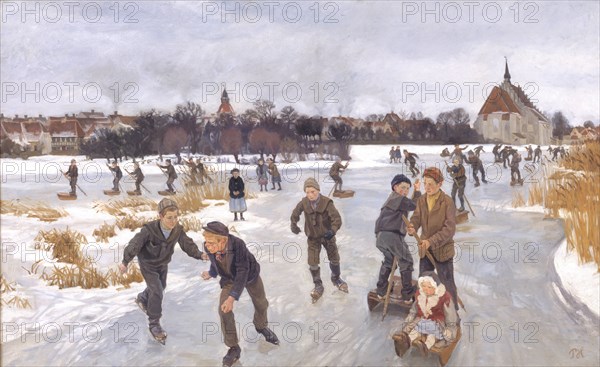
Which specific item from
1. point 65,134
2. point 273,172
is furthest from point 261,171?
point 65,134

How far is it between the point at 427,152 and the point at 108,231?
215 centimetres

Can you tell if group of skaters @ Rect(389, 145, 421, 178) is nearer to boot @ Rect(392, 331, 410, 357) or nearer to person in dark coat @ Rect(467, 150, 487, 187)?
person in dark coat @ Rect(467, 150, 487, 187)

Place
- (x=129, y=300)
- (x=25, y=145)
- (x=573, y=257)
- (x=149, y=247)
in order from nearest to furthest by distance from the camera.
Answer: (x=149, y=247) < (x=129, y=300) < (x=25, y=145) < (x=573, y=257)

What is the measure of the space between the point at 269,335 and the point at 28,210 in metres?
1.72

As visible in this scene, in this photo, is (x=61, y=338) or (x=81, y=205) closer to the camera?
(x=61, y=338)

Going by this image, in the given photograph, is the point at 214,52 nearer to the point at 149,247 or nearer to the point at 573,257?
the point at 149,247

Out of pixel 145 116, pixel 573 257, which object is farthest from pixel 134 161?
pixel 573 257

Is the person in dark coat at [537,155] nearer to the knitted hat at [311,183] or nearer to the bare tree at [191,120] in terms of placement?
the knitted hat at [311,183]

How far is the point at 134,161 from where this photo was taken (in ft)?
9.40

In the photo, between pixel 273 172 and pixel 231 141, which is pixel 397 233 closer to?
pixel 273 172

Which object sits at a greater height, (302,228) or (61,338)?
(302,228)

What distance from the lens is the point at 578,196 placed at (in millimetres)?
3336

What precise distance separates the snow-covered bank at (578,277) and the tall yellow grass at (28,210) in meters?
3.33
